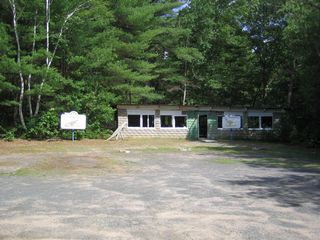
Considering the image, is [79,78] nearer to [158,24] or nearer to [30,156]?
[158,24]

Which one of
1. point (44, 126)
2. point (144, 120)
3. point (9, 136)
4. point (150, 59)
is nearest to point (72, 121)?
point (44, 126)

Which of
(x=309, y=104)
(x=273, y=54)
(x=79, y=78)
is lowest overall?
(x=309, y=104)

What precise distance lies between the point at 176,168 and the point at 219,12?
31.6 metres

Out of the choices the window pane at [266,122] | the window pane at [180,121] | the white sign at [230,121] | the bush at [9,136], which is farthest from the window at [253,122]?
the bush at [9,136]

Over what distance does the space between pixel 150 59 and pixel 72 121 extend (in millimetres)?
14221

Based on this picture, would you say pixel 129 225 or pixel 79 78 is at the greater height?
pixel 79 78

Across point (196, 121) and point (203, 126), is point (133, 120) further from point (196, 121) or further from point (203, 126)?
point (203, 126)

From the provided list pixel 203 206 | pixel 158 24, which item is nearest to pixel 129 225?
pixel 203 206

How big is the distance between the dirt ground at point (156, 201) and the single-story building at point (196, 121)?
15.6m

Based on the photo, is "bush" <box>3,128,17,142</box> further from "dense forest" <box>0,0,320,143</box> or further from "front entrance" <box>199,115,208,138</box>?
"front entrance" <box>199,115,208,138</box>

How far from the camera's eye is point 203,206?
7.98 metres

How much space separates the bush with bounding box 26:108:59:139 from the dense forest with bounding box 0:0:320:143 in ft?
0.21

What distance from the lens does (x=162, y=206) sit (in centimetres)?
796

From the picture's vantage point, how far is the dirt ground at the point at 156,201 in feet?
20.2
